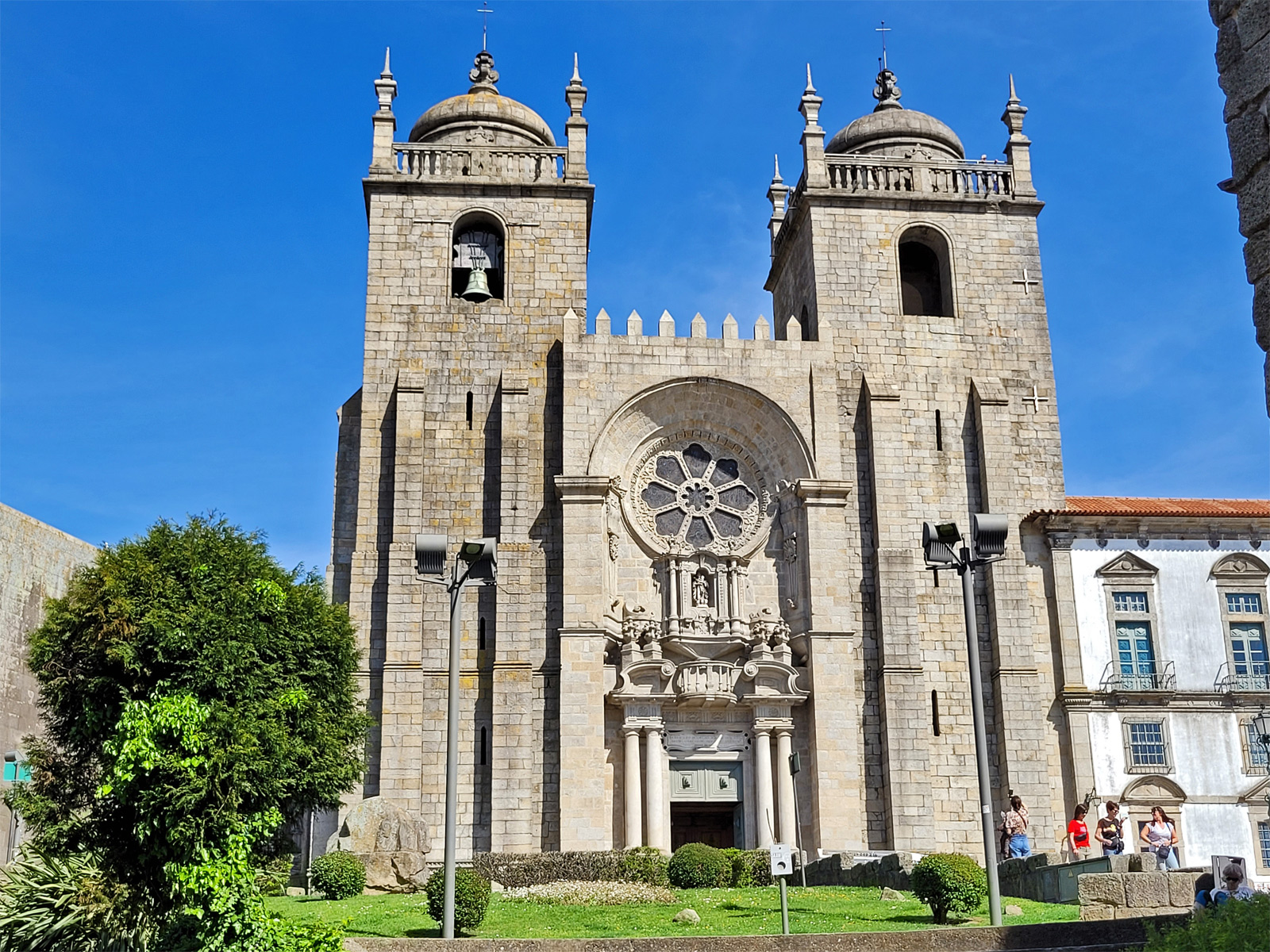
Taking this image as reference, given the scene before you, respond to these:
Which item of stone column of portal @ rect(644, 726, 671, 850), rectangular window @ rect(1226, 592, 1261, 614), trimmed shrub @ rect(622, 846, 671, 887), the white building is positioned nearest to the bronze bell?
stone column of portal @ rect(644, 726, 671, 850)

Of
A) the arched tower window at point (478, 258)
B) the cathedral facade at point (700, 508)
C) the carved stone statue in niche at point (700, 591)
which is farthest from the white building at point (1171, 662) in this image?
the arched tower window at point (478, 258)

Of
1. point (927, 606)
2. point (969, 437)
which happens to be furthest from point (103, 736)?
point (969, 437)

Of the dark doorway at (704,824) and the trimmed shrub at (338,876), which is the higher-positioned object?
the dark doorway at (704,824)

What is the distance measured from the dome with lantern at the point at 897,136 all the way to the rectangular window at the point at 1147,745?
1667cm

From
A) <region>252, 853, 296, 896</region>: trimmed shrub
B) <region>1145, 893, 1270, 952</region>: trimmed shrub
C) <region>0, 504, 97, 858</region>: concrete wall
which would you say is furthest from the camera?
<region>0, 504, 97, 858</region>: concrete wall

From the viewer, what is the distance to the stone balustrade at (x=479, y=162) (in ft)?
115

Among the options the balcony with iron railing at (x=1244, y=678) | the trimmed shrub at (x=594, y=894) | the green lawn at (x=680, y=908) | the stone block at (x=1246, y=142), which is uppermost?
the stone block at (x=1246, y=142)

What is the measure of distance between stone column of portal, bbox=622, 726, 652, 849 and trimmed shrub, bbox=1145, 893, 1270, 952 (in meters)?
19.8

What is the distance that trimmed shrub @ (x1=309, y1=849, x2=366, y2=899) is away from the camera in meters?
23.9

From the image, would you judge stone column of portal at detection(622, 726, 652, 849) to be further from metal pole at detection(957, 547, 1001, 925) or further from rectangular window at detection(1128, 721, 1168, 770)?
metal pole at detection(957, 547, 1001, 925)

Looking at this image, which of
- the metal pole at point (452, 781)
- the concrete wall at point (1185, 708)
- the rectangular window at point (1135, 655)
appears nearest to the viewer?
the metal pole at point (452, 781)

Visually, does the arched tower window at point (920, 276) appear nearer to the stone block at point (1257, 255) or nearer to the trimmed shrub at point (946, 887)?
the trimmed shrub at point (946, 887)

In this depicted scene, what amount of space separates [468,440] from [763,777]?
10.6 meters

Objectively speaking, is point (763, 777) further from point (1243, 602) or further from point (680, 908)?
point (1243, 602)
